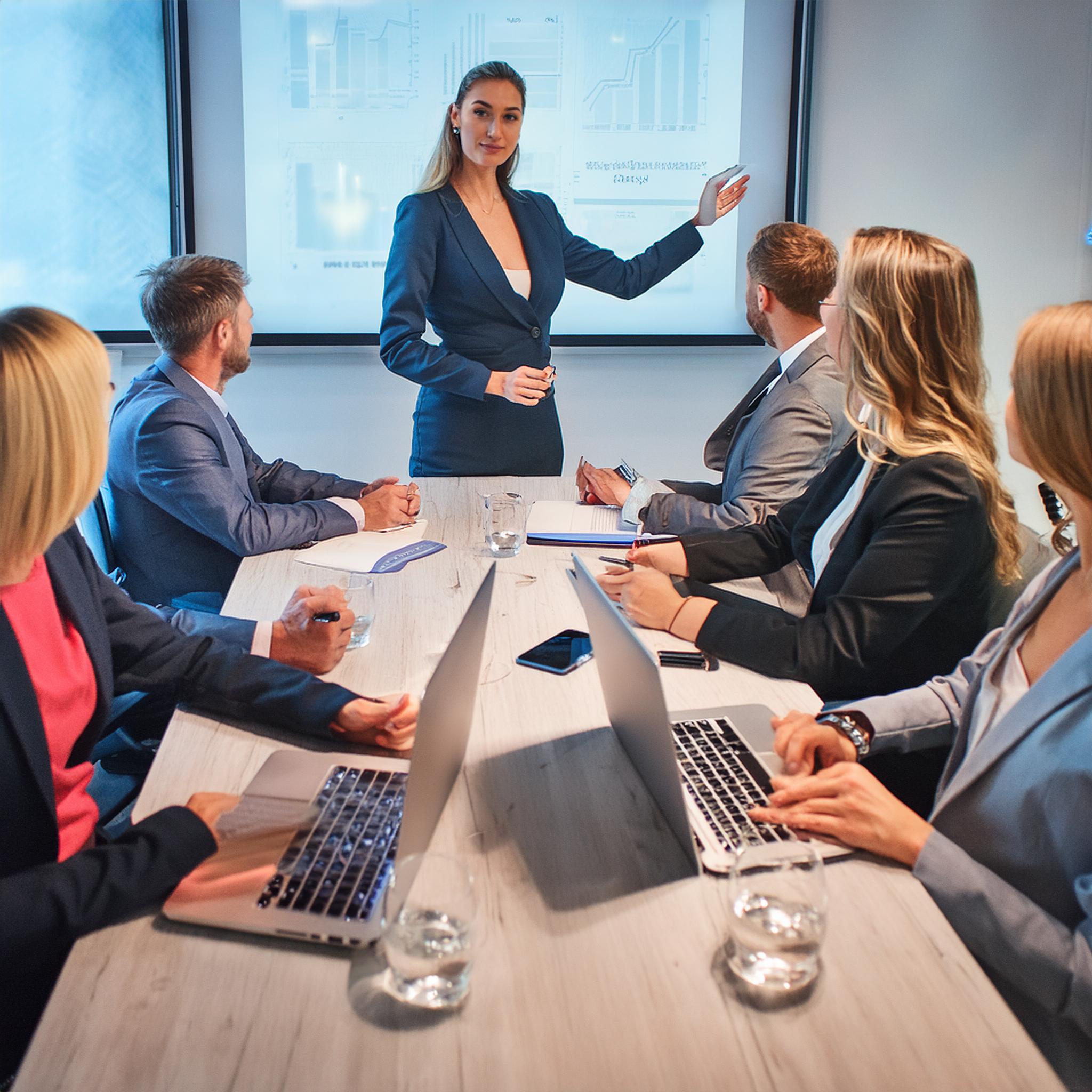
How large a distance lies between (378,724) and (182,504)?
3.59ft

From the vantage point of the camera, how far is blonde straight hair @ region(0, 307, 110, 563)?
Answer: 1.06m

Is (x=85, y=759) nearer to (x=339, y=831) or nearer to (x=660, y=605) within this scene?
(x=339, y=831)

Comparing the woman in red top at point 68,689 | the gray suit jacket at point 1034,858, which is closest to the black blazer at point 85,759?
the woman in red top at point 68,689

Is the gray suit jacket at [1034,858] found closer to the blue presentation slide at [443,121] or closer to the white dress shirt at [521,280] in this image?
the white dress shirt at [521,280]

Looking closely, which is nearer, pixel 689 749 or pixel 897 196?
pixel 689 749

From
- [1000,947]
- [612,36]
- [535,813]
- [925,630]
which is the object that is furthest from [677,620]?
[612,36]

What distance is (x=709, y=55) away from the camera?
12.8 feet

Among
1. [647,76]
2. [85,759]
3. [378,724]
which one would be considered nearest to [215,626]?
[85,759]

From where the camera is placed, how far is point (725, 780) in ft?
3.86

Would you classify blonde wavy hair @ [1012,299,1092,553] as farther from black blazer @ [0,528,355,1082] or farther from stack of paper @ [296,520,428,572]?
stack of paper @ [296,520,428,572]

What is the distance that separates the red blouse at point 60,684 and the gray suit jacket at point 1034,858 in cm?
96

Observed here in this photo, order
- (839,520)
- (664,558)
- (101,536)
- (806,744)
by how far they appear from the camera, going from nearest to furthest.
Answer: (806,744) < (839,520) < (664,558) < (101,536)

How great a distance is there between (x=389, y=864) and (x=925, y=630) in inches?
39.4

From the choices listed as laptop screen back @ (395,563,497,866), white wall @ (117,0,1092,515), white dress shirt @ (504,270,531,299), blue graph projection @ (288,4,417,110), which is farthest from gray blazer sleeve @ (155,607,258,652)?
blue graph projection @ (288,4,417,110)
